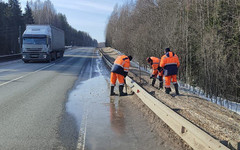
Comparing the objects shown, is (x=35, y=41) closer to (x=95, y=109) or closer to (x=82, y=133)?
(x=95, y=109)

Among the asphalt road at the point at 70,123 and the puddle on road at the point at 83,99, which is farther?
the puddle on road at the point at 83,99

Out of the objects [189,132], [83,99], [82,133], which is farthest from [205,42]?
[82,133]

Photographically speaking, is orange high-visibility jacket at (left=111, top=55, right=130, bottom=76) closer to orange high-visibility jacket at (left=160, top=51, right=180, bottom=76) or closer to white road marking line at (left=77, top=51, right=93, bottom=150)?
orange high-visibility jacket at (left=160, top=51, right=180, bottom=76)

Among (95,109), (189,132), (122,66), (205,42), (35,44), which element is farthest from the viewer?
(35,44)

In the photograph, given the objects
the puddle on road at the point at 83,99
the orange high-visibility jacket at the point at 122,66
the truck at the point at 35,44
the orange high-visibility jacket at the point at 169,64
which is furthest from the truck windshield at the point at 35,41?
the orange high-visibility jacket at the point at 169,64

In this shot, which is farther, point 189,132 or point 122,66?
point 122,66

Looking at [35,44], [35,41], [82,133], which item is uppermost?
[35,41]

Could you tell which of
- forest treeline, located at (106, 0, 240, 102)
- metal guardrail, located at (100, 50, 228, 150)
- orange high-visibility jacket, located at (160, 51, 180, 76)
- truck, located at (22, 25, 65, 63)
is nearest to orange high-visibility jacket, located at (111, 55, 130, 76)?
orange high-visibility jacket, located at (160, 51, 180, 76)

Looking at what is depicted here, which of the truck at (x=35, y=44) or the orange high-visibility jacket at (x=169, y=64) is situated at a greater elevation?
the truck at (x=35, y=44)

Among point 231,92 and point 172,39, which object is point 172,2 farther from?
point 231,92

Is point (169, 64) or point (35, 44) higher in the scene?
point (35, 44)

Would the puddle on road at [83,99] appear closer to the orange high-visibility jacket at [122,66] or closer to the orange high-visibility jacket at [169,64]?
the orange high-visibility jacket at [122,66]

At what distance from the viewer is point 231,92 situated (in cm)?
1170

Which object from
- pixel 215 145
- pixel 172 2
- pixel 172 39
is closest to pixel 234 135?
pixel 215 145
